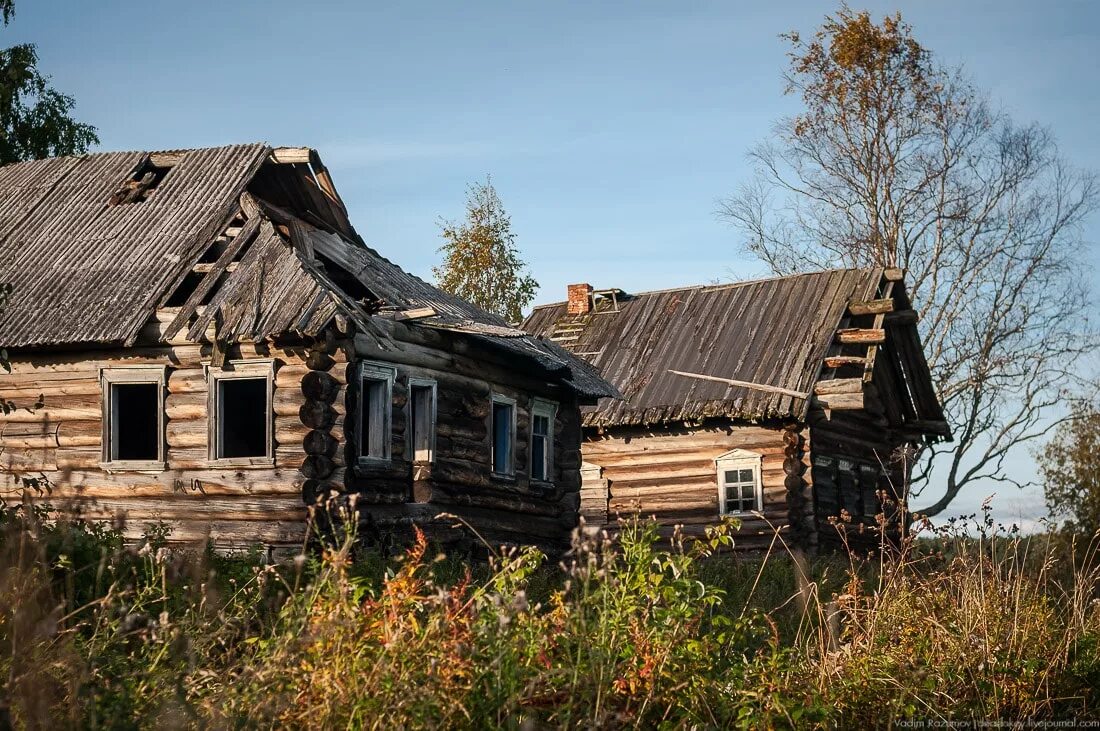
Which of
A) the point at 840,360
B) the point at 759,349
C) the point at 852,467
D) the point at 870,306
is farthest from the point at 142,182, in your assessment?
the point at 852,467

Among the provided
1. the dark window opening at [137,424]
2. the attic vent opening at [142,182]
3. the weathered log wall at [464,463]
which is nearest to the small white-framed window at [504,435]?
the weathered log wall at [464,463]

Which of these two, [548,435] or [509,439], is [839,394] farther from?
[509,439]

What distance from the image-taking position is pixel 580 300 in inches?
1100

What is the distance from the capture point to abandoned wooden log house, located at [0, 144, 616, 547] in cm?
1418

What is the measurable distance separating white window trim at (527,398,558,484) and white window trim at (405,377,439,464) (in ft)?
9.60

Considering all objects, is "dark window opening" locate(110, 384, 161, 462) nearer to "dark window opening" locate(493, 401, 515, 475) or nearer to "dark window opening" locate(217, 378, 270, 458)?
"dark window opening" locate(217, 378, 270, 458)

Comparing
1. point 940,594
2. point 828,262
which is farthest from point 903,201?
point 940,594

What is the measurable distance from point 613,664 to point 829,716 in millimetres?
1579

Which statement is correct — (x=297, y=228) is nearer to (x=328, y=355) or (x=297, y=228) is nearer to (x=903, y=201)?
(x=328, y=355)

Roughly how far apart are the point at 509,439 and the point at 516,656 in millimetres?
12249

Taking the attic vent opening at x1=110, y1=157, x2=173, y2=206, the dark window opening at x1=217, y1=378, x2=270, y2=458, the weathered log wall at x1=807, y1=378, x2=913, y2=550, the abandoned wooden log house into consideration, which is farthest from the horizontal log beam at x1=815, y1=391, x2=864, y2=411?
the attic vent opening at x1=110, y1=157, x2=173, y2=206

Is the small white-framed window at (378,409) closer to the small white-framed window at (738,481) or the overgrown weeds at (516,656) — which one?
the overgrown weeds at (516,656)

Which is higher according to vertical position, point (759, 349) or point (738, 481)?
point (759, 349)

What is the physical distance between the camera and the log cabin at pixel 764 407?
73.5 feet
